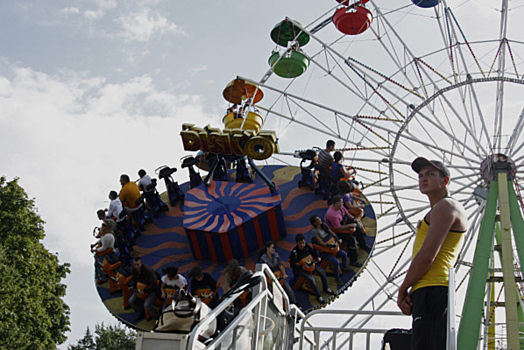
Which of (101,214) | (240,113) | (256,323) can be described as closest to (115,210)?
(101,214)

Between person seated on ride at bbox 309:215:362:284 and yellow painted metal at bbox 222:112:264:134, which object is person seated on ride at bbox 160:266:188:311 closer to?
person seated on ride at bbox 309:215:362:284

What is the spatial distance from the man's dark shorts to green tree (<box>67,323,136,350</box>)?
36.0m

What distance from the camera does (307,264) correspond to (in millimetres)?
10492

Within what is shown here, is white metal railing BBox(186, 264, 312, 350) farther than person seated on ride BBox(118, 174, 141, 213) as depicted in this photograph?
No

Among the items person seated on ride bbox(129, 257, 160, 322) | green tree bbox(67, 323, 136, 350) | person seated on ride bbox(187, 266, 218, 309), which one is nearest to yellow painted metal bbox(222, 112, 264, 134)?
person seated on ride bbox(129, 257, 160, 322)

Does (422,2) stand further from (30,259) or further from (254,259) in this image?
(30,259)

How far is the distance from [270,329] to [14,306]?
1436 cm

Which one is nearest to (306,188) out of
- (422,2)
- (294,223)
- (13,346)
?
(294,223)

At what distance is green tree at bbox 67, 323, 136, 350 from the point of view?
121 ft

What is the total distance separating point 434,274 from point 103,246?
9.69 meters

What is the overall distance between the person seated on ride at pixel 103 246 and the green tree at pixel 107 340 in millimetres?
26136

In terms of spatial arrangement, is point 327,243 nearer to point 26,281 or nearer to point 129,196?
point 129,196

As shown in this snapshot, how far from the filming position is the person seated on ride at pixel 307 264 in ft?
34.1

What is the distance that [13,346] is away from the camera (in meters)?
15.8
